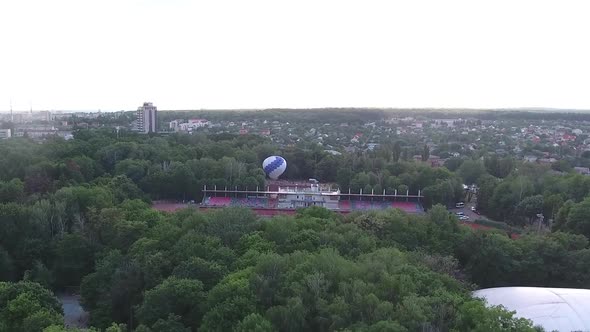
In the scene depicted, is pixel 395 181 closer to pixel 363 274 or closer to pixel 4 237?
pixel 363 274

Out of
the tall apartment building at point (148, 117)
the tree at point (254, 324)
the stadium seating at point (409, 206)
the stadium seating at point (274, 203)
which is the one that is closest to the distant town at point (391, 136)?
the tall apartment building at point (148, 117)

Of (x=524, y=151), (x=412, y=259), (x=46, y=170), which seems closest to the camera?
(x=412, y=259)

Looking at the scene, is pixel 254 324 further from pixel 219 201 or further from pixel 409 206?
pixel 409 206

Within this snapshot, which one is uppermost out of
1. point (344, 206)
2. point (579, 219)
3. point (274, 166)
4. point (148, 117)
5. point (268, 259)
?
point (148, 117)

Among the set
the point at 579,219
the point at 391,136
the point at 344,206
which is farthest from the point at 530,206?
the point at 391,136

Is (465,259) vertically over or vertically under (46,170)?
under

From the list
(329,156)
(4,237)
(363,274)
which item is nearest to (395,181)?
(329,156)

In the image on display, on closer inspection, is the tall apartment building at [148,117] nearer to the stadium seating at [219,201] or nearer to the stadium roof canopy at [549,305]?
the stadium seating at [219,201]
